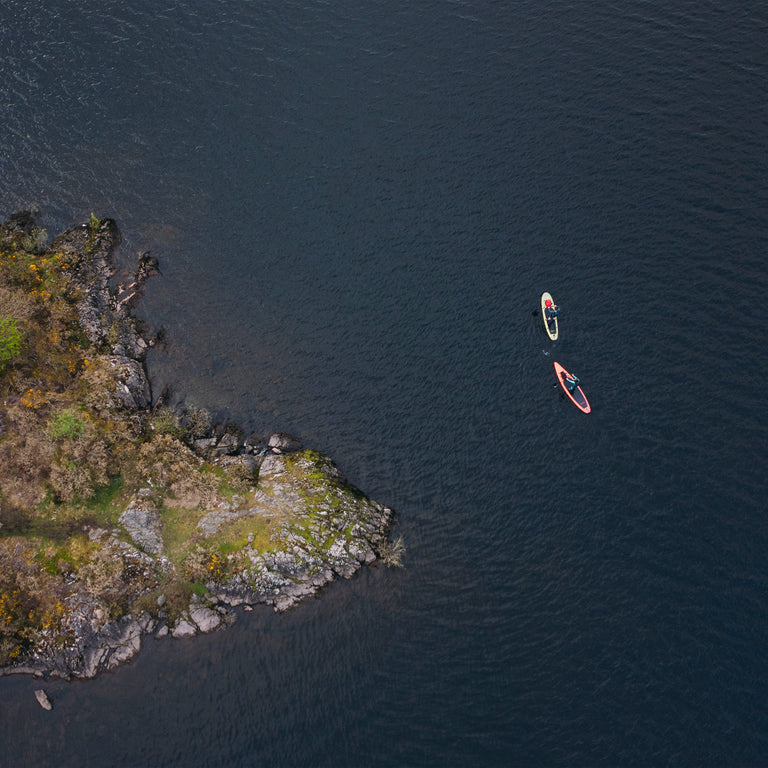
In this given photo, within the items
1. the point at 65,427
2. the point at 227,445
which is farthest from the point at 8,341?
the point at 227,445

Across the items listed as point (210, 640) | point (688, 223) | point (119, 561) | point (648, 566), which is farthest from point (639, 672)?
point (688, 223)

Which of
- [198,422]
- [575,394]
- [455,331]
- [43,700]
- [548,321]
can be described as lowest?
[43,700]

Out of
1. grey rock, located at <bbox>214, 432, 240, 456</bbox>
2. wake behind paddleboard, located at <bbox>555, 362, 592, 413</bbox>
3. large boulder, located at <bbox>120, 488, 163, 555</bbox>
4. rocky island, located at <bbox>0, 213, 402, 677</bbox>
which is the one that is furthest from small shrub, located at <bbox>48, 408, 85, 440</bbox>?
wake behind paddleboard, located at <bbox>555, 362, 592, 413</bbox>

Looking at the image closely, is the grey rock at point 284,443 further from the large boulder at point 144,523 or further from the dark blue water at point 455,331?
the large boulder at point 144,523

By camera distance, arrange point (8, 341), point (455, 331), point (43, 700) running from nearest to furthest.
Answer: point (43, 700) → point (8, 341) → point (455, 331)

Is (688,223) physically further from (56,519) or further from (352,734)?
(56,519)

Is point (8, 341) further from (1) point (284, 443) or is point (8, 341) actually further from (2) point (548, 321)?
(2) point (548, 321)

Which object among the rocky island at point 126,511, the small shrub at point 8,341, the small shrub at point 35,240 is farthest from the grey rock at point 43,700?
the small shrub at point 35,240
